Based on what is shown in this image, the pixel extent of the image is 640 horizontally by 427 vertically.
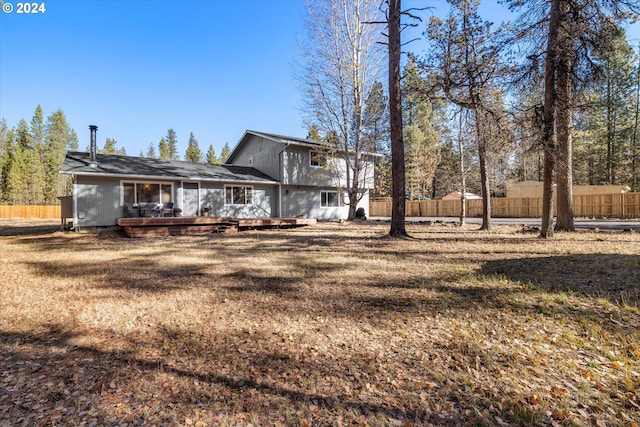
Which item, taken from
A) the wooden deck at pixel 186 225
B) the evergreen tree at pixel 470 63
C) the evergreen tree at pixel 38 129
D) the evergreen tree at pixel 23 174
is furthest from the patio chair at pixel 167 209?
the evergreen tree at pixel 38 129

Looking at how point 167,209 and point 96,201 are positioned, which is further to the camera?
point 167,209

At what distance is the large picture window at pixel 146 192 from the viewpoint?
14.4m

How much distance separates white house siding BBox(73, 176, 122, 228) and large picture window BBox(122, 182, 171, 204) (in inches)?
15.8

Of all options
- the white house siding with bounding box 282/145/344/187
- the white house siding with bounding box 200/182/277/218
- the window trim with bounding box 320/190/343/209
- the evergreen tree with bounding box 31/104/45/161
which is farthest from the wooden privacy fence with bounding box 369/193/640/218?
the evergreen tree with bounding box 31/104/45/161

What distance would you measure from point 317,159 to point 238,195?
5692 millimetres

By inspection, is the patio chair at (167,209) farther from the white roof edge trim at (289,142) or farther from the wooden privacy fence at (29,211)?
the wooden privacy fence at (29,211)

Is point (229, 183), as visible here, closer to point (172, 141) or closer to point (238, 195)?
point (238, 195)

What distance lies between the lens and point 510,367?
8.81ft

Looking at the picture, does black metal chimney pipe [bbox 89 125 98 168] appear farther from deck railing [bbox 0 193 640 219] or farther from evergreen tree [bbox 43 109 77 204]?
evergreen tree [bbox 43 109 77 204]

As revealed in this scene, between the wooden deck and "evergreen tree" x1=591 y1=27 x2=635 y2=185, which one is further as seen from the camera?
"evergreen tree" x1=591 y1=27 x2=635 y2=185

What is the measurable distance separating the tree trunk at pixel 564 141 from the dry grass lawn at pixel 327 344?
399cm

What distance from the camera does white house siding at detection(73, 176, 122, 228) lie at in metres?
13.1

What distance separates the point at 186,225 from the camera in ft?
41.8

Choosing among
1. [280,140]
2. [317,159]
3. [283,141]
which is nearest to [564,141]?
[317,159]
